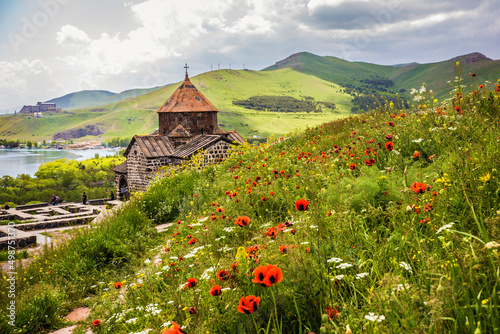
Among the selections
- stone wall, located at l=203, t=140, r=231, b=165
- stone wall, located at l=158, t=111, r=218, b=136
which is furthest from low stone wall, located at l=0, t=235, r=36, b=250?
stone wall, located at l=158, t=111, r=218, b=136

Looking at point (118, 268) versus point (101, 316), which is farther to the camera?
point (118, 268)

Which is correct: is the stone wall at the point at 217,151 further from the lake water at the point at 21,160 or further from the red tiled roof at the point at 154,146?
the lake water at the point at 21,160

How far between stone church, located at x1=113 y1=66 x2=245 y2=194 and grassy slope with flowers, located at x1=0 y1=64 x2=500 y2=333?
1872cm

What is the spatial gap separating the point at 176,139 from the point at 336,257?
27.5 metres

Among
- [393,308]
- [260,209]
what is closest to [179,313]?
[393,308]

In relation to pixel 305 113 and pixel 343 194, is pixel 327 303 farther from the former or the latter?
pixel 305 113

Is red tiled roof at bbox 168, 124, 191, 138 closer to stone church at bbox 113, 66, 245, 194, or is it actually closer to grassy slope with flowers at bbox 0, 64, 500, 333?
→ stone church at bbox 113, 66, 245, 194

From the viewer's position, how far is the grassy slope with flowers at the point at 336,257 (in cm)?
203

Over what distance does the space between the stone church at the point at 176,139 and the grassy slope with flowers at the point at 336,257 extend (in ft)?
61.4

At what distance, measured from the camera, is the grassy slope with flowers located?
2.03 m

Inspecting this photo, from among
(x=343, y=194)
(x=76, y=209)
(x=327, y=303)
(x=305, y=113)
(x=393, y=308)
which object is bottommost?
(x=76, y=209)

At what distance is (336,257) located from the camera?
2.95 m

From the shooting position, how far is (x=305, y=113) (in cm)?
17875

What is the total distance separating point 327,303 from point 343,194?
1.79 meters
